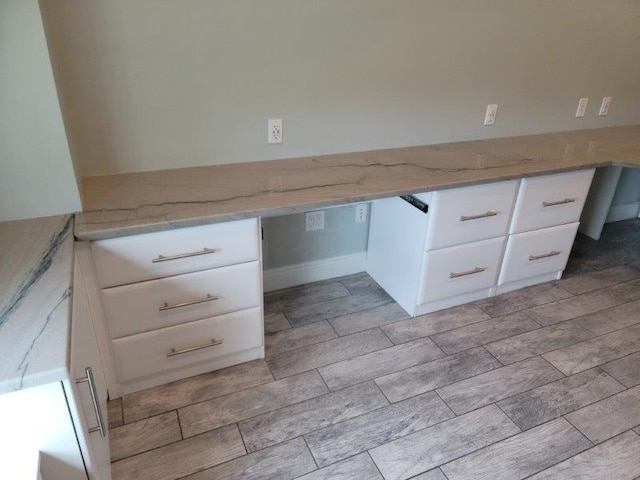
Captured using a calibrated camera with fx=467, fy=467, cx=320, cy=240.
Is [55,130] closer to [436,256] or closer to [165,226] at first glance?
[165,226]

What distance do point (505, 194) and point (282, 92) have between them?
3.82 ft

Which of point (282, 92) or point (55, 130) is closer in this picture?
point (55, 130)

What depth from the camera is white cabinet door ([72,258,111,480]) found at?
3.57 ft

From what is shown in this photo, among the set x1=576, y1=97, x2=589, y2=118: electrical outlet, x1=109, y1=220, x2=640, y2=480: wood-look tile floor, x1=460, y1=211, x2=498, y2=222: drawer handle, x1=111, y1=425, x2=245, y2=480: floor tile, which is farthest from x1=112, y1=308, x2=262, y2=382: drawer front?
x1=576, y1=97, x2=589, y2=118: electrical outlet

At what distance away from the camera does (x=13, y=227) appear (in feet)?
5.16

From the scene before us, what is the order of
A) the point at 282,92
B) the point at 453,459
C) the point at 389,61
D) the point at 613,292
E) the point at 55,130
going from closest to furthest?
the point at 55,130 → the point at 453,459 → the point at 282,92 → the point at 389,61 → the point at 613,292

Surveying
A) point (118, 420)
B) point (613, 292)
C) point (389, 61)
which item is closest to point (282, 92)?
point (389, 61)

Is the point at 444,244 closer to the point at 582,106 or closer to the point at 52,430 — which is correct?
the point at 582,106

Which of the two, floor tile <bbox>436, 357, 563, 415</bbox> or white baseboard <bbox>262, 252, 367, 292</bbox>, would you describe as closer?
floor tile <bbox>436, 357, 563, 415</bbox>

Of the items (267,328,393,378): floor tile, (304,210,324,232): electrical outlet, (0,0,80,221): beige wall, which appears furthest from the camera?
(304,210,324,232): electrical outlet

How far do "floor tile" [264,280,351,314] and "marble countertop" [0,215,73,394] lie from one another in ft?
3.71

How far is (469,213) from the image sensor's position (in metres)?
2.21

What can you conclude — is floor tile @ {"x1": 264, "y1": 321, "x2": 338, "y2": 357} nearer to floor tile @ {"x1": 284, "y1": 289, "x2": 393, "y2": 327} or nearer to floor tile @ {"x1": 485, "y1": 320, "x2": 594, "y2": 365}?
floor tile @ {"x1": 284, "y1": 289, "x2": 393, "y2": 327}

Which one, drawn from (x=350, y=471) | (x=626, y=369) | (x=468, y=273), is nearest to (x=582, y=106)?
(x=468, y=273)
